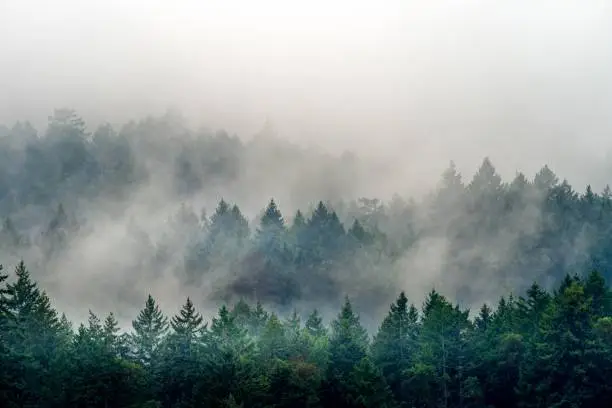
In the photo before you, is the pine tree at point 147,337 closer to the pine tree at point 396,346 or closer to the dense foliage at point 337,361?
the dense foliage at point 337,361

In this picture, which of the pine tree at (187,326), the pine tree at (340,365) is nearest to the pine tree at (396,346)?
the pine tree at (340,365)

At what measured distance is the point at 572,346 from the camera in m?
124

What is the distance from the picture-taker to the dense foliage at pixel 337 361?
371 ft

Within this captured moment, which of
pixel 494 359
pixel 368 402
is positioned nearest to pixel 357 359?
pixel 368 402

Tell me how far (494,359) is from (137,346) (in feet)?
179

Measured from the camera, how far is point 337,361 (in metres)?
130

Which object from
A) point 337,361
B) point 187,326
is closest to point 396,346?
point 337,361

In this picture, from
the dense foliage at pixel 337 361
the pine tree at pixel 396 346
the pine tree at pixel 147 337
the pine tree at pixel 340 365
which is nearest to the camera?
the dense foliage at pixel 337 361

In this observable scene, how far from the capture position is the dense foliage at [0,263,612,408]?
11319cm

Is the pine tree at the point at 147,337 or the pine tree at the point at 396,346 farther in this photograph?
the pine tree at the point at 147,337

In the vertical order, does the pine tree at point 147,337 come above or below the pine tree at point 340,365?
above

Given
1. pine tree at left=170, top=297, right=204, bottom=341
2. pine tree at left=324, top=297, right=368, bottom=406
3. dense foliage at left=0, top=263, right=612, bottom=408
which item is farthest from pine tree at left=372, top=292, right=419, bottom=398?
pine tree at left=170, top=297, right=204, bottom=341

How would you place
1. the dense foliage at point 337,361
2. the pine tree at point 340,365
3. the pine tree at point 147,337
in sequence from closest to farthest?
the dense foliage at point 337,361 < the pine tree at point 340,365 < the pine tree at point 147,337

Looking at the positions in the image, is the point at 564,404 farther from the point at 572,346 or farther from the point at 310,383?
the point at 310,383
